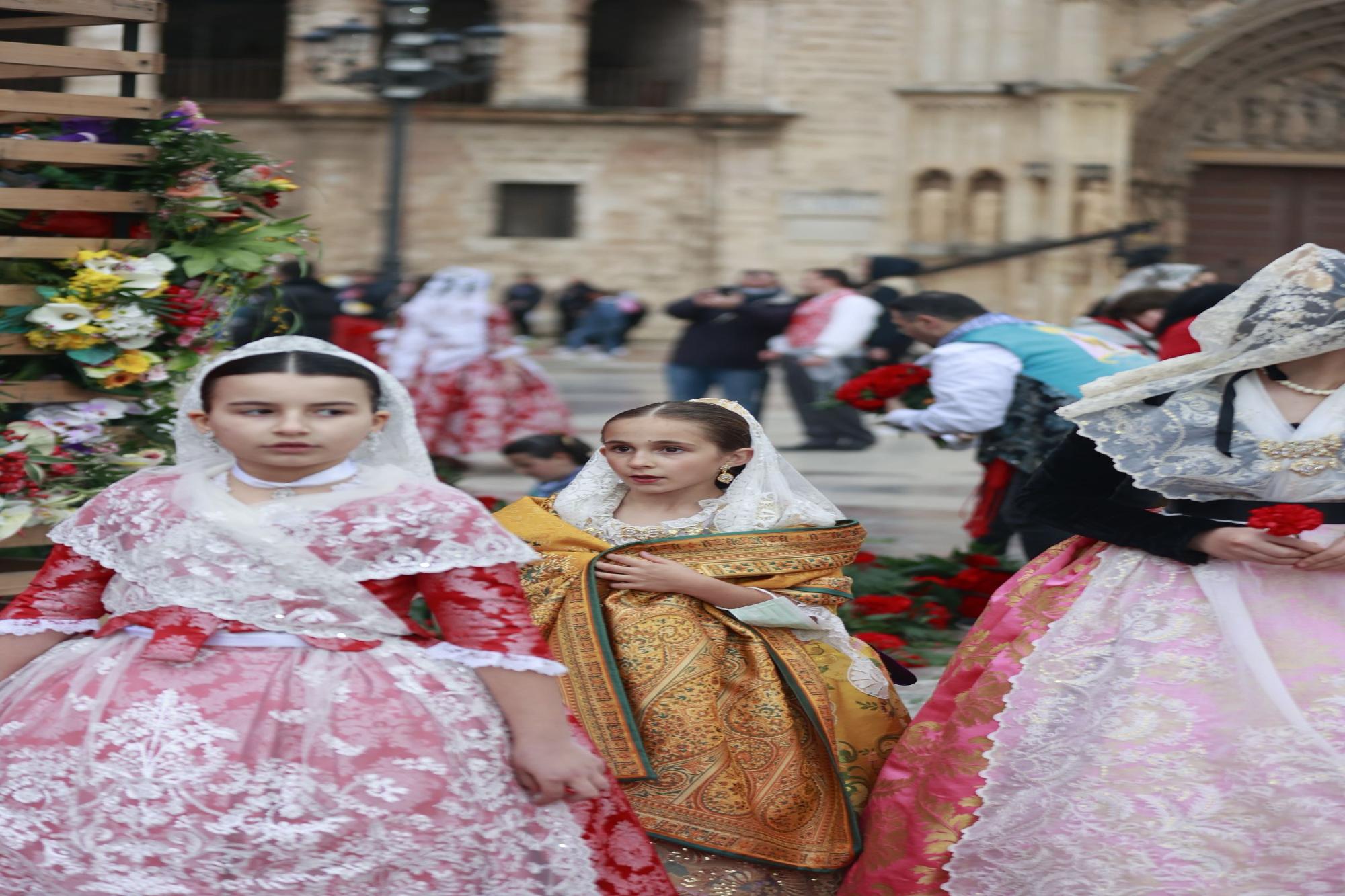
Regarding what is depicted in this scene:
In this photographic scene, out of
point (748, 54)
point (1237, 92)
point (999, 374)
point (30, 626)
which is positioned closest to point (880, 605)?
point (999, 374)

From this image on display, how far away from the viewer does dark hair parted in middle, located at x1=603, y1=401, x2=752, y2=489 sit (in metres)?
3.75

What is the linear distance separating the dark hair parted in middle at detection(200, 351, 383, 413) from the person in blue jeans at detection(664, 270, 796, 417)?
9.04 m

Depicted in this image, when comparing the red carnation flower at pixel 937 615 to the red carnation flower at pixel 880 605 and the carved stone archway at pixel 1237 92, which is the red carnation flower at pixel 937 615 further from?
the carved stone archway at pixel 1237 92

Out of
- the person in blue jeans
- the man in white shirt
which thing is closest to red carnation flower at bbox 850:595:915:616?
the man in white shirt

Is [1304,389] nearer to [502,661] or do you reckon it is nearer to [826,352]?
[502,661]

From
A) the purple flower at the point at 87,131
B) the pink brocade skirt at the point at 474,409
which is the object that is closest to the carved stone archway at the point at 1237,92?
the pink brocade skirt at the point at 474,409

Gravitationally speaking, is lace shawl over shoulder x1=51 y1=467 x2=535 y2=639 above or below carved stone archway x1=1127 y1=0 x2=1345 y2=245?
below

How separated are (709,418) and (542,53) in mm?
17756

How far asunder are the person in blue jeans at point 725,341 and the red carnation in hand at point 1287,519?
869 cm

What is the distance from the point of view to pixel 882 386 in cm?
663

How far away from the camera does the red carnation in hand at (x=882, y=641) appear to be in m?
5.04

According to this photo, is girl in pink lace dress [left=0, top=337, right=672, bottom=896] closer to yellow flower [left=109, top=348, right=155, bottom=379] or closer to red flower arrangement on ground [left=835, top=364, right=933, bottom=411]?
yellow flower [left=109, top=348, right=155, bottom=379]

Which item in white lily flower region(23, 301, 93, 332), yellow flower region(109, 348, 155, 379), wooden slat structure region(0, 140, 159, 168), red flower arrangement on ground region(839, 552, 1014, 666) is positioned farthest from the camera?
red flower arrangement on ground region(839, 552, 1014, 666)

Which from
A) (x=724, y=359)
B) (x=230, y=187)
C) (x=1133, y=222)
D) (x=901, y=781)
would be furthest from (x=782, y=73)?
(x=901, y=781)
